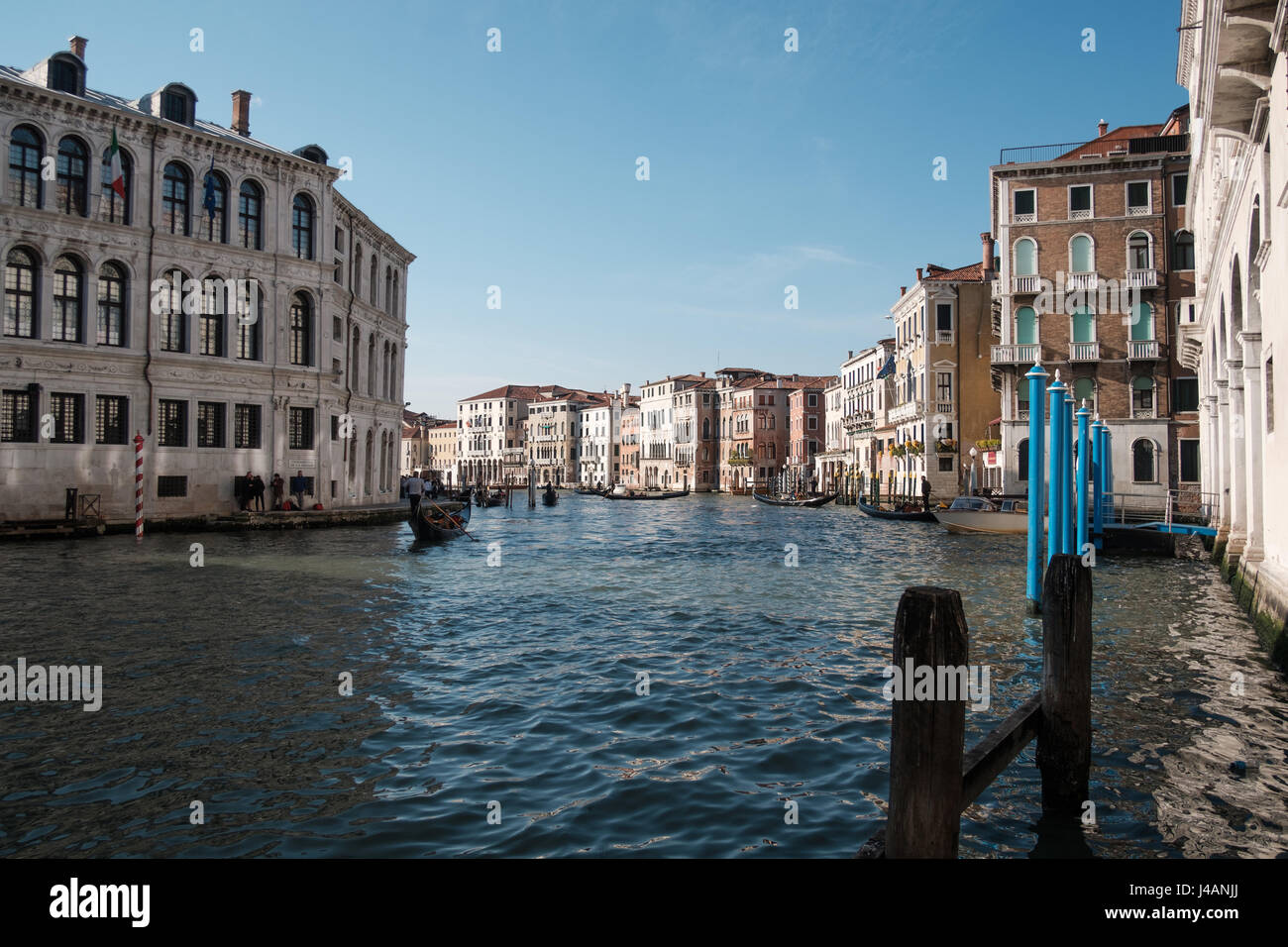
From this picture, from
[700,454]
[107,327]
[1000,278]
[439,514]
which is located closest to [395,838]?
[439,514]

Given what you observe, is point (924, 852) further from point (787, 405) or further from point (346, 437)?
point (787, 405)

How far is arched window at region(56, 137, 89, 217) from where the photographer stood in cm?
2166

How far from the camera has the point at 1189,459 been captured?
31125mm

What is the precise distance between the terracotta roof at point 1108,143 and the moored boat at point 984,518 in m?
14.3

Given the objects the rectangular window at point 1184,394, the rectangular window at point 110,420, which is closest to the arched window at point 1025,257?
the rectangular window at point 1184,394

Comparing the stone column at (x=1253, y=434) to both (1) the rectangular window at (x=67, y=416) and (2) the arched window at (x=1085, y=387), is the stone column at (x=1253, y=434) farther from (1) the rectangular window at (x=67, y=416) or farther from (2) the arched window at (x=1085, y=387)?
(1) the rectangular window at (x=67, y=416)

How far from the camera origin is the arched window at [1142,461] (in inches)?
1228

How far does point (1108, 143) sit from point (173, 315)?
107 feet

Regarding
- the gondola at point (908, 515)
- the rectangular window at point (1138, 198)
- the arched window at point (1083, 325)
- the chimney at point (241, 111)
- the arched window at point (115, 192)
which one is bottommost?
the gondola at point (908, 515)

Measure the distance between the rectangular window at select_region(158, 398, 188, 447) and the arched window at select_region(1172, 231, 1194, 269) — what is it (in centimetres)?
3246

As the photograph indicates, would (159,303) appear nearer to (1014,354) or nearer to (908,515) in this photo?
(908,515)

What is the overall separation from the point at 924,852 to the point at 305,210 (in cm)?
2794

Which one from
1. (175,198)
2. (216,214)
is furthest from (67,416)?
(216,214)

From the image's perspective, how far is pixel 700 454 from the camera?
3317 inches
